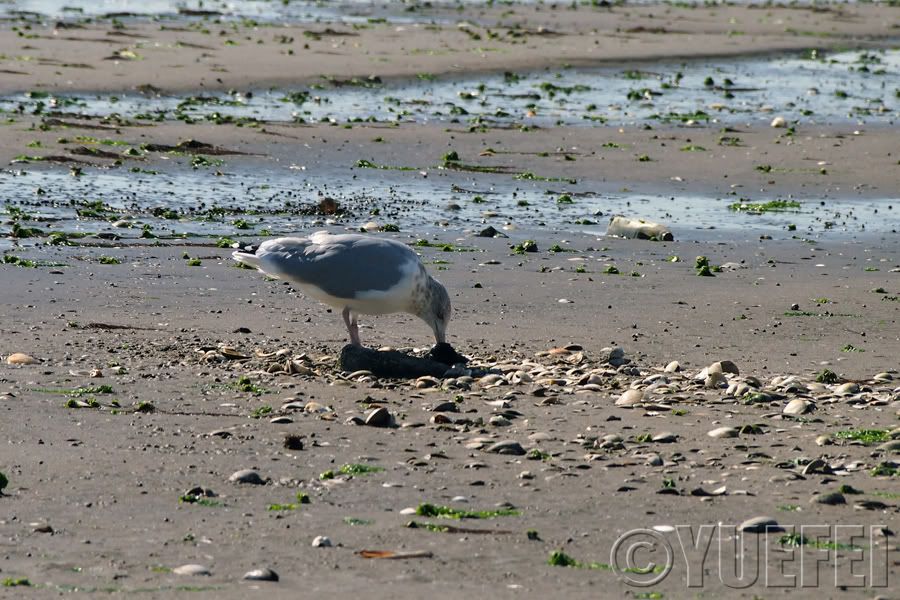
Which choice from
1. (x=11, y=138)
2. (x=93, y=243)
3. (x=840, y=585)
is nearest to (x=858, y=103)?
(x=11, y=138)

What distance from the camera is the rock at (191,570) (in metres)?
5.17

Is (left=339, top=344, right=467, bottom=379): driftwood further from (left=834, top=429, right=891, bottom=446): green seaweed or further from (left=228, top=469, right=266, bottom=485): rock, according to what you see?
(left=834, top=429, right=891, bottom=446): green seaweed

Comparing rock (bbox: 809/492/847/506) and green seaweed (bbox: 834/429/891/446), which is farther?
green seaweed (bbox: 834/429/891/446)

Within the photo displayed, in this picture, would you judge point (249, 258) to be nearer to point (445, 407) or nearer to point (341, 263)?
point (341, 263)

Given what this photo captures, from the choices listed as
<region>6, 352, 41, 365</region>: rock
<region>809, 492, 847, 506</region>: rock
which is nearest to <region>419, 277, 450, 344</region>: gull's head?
<region>6, 352, 41, 365</region>: rock

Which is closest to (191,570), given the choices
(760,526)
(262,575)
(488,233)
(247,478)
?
(262,575)

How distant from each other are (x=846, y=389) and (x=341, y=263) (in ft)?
9.33

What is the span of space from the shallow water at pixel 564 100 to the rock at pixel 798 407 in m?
11.4

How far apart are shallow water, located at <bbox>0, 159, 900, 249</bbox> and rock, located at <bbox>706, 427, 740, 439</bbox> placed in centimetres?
590

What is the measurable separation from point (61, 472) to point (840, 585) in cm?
318

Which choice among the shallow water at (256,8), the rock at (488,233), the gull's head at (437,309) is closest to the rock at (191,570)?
the gull's head at (437,309)

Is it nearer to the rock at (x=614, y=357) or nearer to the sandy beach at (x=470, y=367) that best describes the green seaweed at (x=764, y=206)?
the sandy beach at (x=470, y=367)

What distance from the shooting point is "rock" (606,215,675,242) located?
1280 centimetres

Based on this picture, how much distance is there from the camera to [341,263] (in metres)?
8.51
